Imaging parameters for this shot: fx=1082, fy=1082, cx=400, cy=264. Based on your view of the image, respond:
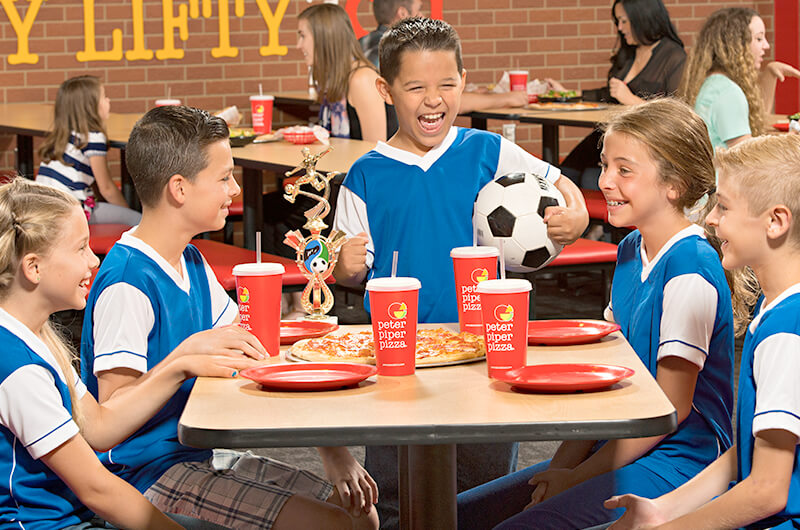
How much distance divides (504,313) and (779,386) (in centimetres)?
42

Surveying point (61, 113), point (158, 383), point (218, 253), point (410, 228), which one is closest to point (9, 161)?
point (61, 113)

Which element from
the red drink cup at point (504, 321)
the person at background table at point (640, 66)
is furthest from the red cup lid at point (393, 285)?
the person at background table at point (640, 66)

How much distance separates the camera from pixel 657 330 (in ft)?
6.52

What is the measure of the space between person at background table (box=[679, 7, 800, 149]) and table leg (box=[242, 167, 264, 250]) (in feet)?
6.17

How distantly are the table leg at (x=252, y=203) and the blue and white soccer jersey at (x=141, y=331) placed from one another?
2480 mm

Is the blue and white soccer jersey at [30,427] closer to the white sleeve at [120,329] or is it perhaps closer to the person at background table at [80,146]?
the white sleeve at [120,329]

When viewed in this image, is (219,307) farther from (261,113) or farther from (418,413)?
(261,113)

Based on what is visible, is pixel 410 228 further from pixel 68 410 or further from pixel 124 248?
pixel 68 410

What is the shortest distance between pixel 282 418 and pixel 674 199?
96 cm

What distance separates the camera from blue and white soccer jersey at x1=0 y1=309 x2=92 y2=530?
1663mm

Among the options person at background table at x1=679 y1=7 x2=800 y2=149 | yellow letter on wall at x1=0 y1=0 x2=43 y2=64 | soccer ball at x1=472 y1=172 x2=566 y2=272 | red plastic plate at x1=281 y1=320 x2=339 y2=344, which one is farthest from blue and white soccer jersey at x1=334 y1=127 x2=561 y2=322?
yellow letter on wall at x1=0 y1=0 x2=43 y2=64

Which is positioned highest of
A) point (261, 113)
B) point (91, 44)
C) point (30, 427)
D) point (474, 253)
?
point (91, 44)

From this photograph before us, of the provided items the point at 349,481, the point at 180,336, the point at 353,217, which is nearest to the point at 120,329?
the point at 180,336

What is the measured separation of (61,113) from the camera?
16.4ft
